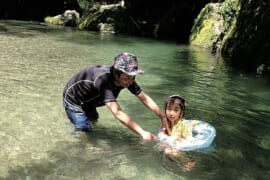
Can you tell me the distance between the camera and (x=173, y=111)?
3955 mm

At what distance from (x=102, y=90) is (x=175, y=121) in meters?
1.36

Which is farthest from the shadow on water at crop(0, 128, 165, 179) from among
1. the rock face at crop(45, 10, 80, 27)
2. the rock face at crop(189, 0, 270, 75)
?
the rock face at crop(45, 10, 80, 27)

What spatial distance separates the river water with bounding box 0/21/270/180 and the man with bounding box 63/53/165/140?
1.71 ft

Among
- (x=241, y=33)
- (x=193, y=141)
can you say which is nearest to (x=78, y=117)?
(x=193, y=141)

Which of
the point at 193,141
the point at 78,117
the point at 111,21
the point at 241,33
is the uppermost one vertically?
the point at 111,21

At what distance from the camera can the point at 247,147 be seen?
434cm

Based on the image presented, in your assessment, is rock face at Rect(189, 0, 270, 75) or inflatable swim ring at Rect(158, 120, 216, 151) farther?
rock face at Rect(189, 0, 270, 75)

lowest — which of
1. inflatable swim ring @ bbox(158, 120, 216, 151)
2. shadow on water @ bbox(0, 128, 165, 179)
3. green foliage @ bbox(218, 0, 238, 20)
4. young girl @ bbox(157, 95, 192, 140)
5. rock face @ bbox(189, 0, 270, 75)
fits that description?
shadow on water @ bbox(0, 128, 165, 179)

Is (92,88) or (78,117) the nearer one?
(92,88)

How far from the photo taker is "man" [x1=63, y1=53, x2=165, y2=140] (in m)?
3.23

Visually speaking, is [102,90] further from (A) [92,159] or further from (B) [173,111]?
(B) [173,111]

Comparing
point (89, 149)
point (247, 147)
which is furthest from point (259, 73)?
point (89, 149)

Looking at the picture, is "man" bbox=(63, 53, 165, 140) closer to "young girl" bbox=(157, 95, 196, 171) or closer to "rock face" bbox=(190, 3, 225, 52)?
"young girl" bbox=(157, 95, 196, 171)

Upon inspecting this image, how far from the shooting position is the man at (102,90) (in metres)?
3.23
